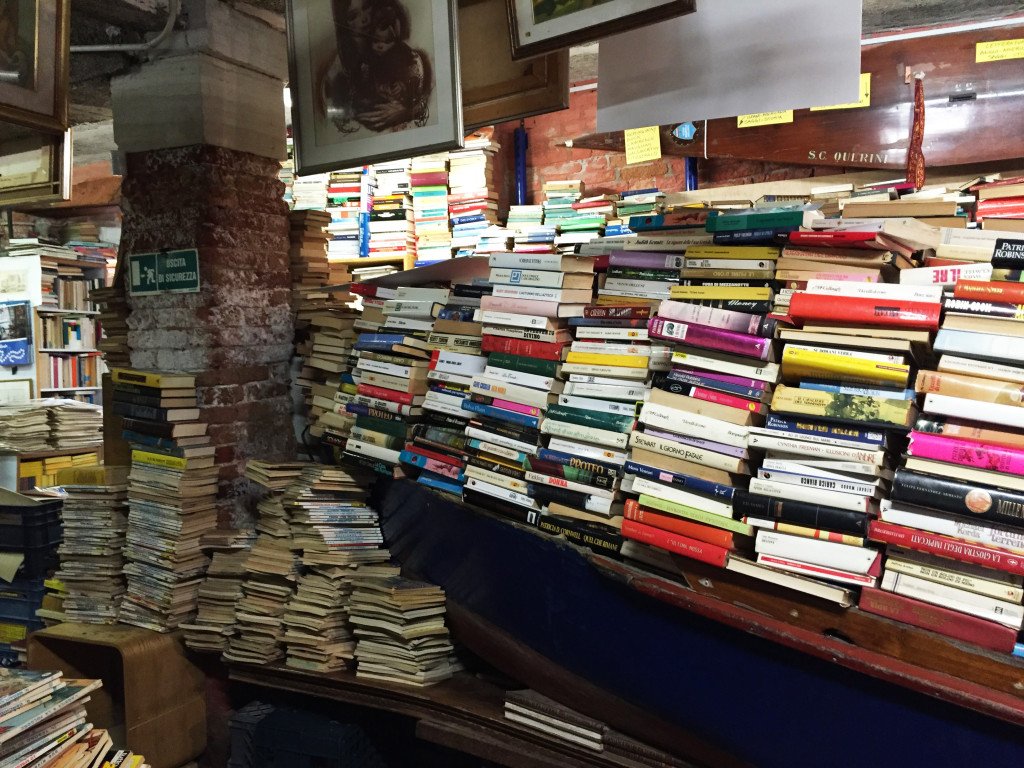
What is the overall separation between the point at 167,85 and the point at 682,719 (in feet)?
10.6

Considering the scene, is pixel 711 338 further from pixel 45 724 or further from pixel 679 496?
pixel 45 724

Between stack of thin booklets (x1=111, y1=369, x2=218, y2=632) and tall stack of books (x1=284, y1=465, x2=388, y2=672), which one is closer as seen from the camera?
tall stack of books (x1=284, y1=465, x2=388, y2=672)

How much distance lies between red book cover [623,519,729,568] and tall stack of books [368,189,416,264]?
3894 millimetres

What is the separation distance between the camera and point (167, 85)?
3.47 m

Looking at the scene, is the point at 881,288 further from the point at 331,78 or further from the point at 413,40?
→ the point at 331,78

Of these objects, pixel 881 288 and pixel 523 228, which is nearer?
pixel 881 288

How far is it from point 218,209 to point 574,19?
2103mm

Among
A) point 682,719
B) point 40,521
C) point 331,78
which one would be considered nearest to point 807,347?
point 682,719

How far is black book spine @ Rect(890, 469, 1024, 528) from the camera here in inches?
67.5

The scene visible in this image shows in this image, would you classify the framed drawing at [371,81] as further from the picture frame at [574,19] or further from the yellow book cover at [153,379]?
the yellow book cover at [153,379]

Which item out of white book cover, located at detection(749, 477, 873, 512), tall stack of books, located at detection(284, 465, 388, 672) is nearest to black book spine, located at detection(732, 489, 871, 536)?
white book cover, located at detection(749, 477, 873, 512)

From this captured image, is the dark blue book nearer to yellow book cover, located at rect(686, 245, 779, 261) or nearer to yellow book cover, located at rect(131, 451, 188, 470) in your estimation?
yellow book cover, located at rect(686, 245, 779, 261)

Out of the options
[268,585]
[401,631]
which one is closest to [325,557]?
[268,585]

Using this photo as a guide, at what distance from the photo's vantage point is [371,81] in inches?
94.2
